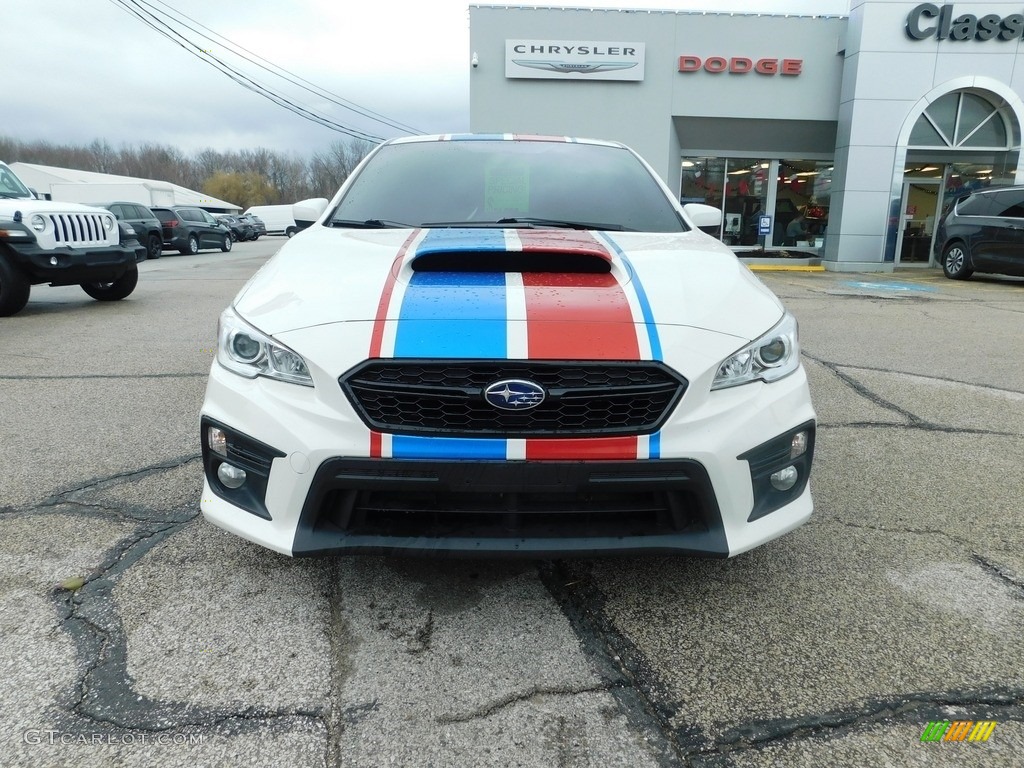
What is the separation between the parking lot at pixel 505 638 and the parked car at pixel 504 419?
305mm

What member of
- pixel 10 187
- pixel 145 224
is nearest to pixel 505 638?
pixel 10 187

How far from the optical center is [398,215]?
293cm

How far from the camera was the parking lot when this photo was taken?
5.16ft

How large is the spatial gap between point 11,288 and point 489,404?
23.9ft

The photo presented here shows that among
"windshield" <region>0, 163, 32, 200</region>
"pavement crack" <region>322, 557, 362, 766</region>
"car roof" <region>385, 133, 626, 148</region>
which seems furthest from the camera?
"windshield" <region>0, 163, 32, 200</region>

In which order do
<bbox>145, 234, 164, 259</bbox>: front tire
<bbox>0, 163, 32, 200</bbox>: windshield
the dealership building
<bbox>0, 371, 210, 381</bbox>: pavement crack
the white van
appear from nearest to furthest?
<bbox>0, 371, 210, 381</bbox>: pavement crack → <bbox>0, 163, 32, 200</bbox>: windshield → the dealership building → <bbox>145, 234, 164, 259</bbox>: front tire → the white van

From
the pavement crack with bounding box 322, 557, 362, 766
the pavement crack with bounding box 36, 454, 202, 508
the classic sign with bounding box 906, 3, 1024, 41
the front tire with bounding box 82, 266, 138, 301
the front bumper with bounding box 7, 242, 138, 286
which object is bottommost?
the pavement crack with bounding box 322, 557, 362, 766

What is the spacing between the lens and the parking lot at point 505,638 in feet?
5.16

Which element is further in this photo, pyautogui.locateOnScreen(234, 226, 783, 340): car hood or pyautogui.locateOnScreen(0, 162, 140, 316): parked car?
pyautogui.locateOnScreen(0, 162, 140, 316): parked car

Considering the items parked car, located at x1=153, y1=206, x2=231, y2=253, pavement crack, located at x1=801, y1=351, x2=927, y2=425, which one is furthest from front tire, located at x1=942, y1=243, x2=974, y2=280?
parked car, located at x1=153, y1=206, x2=231, y2=253

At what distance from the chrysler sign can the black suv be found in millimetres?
6985

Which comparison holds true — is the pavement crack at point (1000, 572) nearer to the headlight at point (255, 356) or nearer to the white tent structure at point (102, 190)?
the headlight at point (255, 356)

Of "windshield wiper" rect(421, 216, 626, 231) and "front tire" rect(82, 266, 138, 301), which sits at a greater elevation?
"windshield wiper" rect(421, 216, 626, 231)

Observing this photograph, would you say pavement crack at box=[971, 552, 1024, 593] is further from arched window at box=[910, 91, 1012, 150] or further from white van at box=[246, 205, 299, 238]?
white van at box=[246, 205, 299, 238]
